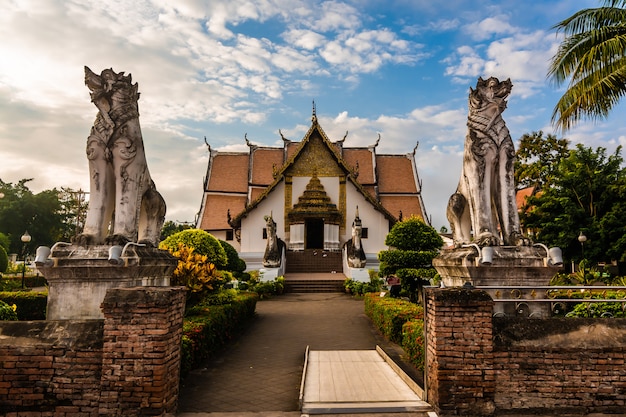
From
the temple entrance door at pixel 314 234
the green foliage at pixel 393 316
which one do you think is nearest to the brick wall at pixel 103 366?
the green foliage at pixel 393 316

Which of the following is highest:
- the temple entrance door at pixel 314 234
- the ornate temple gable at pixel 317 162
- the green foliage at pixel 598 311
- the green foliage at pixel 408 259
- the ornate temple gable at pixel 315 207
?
the ornate temple gable at pixel 317 162

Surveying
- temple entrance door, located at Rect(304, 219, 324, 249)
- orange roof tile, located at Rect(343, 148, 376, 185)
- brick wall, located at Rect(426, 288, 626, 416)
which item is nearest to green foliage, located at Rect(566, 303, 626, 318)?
brick wall, located at Rect(426, 288, 626, 416)

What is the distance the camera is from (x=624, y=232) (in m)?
16.4

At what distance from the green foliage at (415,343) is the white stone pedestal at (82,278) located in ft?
11.9

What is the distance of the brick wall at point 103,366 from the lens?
3.93 m

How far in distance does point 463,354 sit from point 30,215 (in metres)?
45.2

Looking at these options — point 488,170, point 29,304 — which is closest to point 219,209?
point 29,304

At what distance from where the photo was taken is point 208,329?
23.1 ft

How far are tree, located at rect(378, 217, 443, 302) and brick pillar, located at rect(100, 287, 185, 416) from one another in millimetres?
8975

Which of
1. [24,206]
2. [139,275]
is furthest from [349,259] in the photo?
[24,206]

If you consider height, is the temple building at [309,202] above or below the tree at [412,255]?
above

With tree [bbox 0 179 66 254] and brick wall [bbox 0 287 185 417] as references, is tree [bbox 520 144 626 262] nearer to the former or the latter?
brick wall [bbox 0 287 185 417]

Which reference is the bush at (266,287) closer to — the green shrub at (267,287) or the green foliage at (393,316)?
the green shrub at (267,287)

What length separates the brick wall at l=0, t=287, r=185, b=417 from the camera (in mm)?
3928
